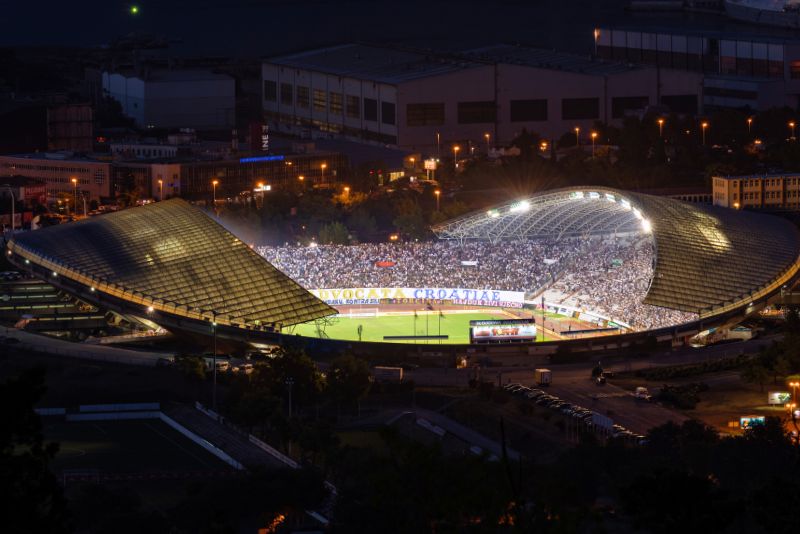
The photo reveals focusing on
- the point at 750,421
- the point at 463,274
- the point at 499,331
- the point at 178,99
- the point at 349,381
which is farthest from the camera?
the point at 178,99

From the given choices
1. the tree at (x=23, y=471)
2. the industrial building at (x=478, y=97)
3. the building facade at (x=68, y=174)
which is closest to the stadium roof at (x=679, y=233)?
the building facade at (x=68, y=174)

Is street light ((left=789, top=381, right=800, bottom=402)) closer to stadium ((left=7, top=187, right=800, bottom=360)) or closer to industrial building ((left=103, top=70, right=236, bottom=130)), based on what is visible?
stadium ((left=7, top=187, right=800, bottom=360))

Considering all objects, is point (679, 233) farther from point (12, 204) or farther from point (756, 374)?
point (12, 204)

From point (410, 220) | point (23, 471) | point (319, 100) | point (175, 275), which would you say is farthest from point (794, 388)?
point (319, 100)

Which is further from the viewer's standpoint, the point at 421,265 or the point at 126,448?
the point at 421,265

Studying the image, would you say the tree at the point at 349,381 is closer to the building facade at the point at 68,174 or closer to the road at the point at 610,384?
the road at the point at 610,384

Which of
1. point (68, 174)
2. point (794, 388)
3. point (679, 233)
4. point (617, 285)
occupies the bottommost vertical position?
point (794, 388)

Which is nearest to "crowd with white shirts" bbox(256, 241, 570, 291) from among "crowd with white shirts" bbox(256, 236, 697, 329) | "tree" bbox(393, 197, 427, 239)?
"crowd with white shirts" bbox(256, 236, 697, 329)

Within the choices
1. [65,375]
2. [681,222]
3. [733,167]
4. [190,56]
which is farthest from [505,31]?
[65,375]
